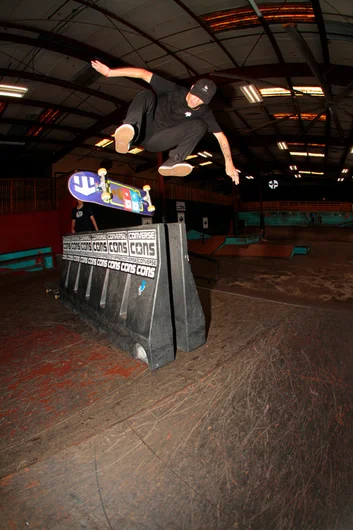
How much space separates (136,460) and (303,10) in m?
9.23

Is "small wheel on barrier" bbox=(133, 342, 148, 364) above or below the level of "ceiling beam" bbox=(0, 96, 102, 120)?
below

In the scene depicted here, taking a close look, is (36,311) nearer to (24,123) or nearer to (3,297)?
(3,297)

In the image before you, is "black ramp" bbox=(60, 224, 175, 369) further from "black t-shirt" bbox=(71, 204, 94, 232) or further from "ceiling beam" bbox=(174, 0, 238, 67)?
"ceiling beam" bbox=(174, 0, 238, 67)

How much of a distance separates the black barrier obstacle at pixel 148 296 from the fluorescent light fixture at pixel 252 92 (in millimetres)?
9664

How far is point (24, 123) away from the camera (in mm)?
11680

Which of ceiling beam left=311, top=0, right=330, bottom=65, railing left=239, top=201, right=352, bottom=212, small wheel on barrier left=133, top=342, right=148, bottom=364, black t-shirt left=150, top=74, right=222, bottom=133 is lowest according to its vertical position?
small wheel on barrier left=133, top=342, right=148, bottom=364

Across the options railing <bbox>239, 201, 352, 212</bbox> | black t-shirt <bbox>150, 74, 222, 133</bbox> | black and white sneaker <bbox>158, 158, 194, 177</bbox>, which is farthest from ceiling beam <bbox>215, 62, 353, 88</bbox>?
railing <bbox>239, 201, 352, 212</bbox>

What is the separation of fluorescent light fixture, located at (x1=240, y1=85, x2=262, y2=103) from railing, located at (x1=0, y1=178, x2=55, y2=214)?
947 centimetres

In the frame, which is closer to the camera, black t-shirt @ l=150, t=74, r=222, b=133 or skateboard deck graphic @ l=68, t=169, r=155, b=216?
black t-shirt @ l=150, t=74, r=222, b=133

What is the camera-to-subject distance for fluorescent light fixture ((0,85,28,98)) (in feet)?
28.6

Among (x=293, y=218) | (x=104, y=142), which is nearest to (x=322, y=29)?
(x=104, y=142)

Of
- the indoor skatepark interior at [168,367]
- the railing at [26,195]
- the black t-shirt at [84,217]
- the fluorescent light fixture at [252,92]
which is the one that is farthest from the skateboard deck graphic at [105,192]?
the railing at [26,195]

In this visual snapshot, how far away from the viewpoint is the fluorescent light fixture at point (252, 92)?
9001mm

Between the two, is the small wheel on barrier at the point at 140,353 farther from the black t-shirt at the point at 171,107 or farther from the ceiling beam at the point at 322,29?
the ceiling beam at the point at 322,29
